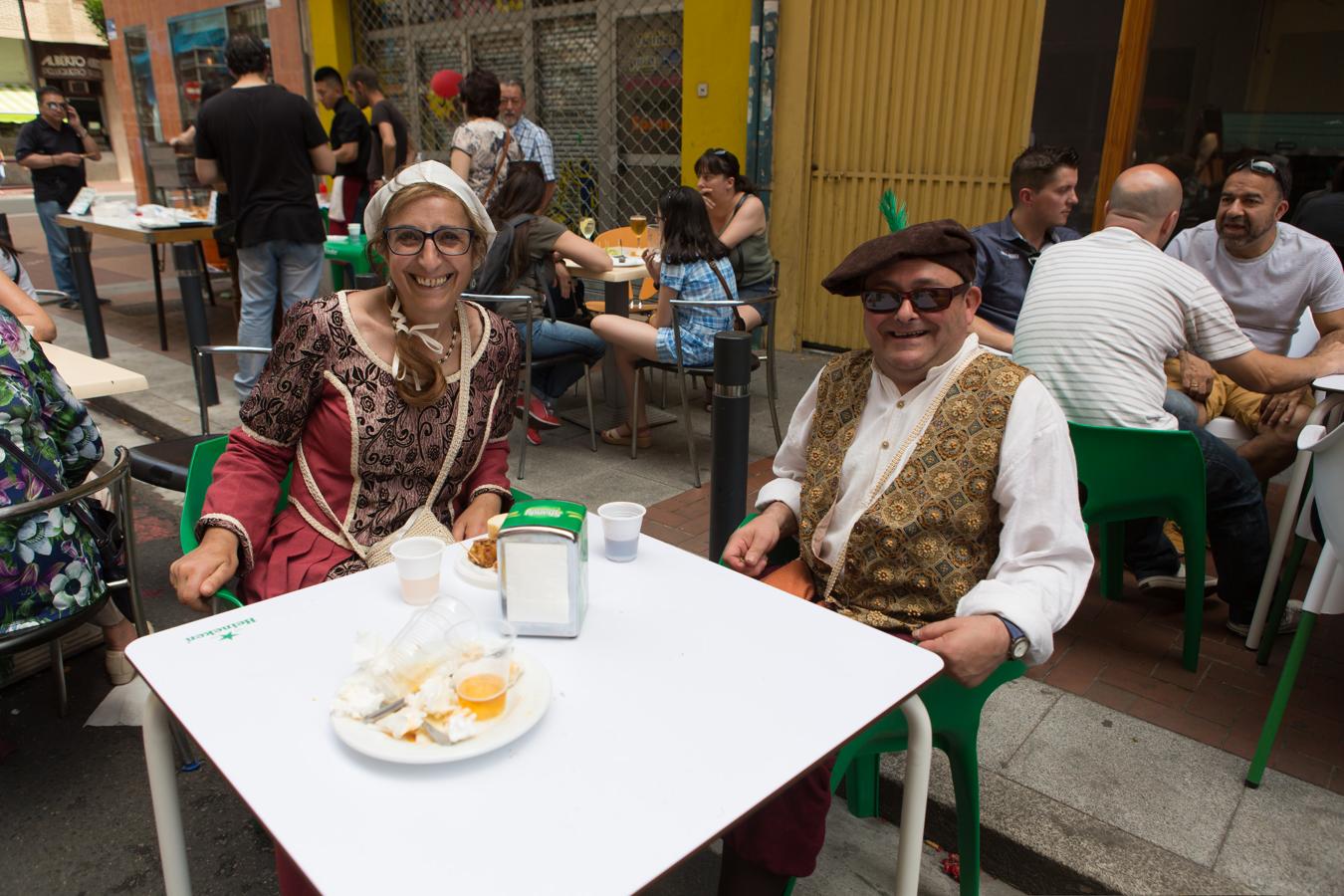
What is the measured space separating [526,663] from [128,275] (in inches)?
472

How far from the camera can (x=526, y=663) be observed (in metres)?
1.33

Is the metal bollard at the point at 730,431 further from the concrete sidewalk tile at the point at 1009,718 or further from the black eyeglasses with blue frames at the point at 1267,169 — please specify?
the black eyeglasses with blue frames at the point at 1267,169

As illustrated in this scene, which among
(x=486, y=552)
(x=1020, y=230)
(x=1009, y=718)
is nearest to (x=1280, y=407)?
(x=1020, y=230)

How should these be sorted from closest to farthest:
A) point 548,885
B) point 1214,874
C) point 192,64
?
point 548,885, point 1214,874, point 192,64

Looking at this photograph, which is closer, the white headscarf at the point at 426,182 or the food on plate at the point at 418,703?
the food on plate at the point at 418,703

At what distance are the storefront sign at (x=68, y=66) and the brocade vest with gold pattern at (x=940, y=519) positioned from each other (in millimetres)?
36013

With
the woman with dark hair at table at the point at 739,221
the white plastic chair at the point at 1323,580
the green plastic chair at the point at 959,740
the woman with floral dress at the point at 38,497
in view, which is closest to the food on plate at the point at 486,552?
the green plastic chair at the point at 959,740

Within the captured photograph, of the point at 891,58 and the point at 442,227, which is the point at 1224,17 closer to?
the point at 891,58

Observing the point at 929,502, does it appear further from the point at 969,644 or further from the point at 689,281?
the point at 689,281

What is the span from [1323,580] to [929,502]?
116 cm

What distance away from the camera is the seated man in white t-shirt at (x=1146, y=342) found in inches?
107

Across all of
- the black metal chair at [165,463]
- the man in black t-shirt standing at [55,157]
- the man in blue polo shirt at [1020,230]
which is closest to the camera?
the black metal chair at [165,463]

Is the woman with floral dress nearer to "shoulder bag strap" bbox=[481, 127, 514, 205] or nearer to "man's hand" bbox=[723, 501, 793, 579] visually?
"man's hand" bbox=[723, 501, 793, 579]

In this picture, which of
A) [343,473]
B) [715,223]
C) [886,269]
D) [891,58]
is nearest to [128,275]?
[715,223]
